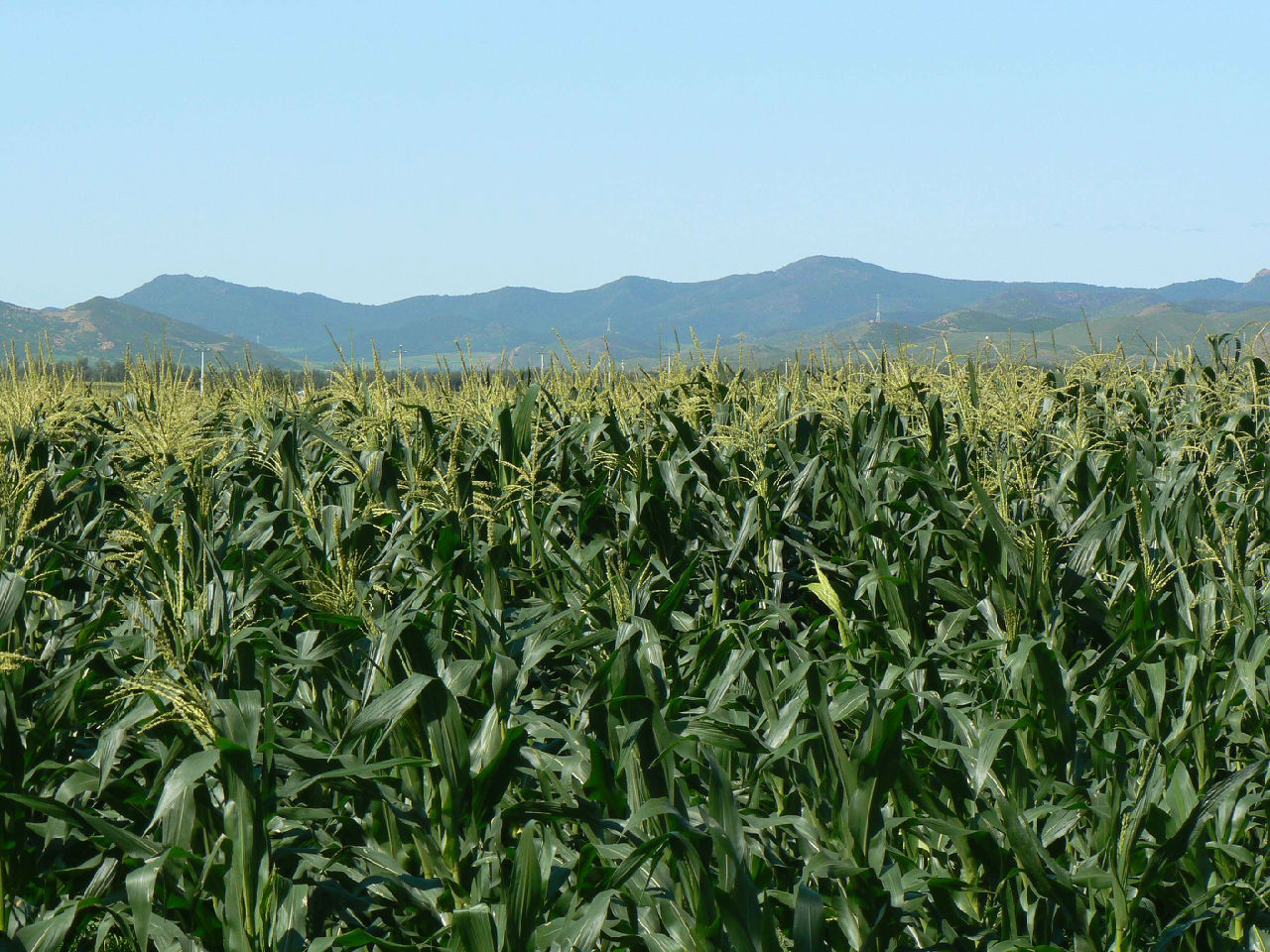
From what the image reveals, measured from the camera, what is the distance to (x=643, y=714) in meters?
3.25

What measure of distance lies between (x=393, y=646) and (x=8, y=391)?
8.20 meters

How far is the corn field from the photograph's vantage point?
113 inches

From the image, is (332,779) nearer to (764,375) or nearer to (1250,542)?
(1250,542)

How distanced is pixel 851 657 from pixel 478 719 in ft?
5.24

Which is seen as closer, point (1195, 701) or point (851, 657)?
point (1195, 701)

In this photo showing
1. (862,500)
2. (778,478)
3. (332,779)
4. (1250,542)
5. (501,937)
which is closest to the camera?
(501,937)

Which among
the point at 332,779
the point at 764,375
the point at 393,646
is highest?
the point at 764,375

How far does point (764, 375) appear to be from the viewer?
9.49 m

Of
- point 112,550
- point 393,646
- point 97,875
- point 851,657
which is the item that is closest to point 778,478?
point 851,657

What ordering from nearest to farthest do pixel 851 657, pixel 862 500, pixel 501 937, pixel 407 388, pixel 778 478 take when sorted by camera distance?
pixel 501 937 → pixel 851 657 → pixel 862 500 → pixel 778 478 → pixel 407 388

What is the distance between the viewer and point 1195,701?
3.79 meters

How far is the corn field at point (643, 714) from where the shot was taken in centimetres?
286

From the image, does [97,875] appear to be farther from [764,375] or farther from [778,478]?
[764,375]

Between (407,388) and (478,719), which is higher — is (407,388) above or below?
above
